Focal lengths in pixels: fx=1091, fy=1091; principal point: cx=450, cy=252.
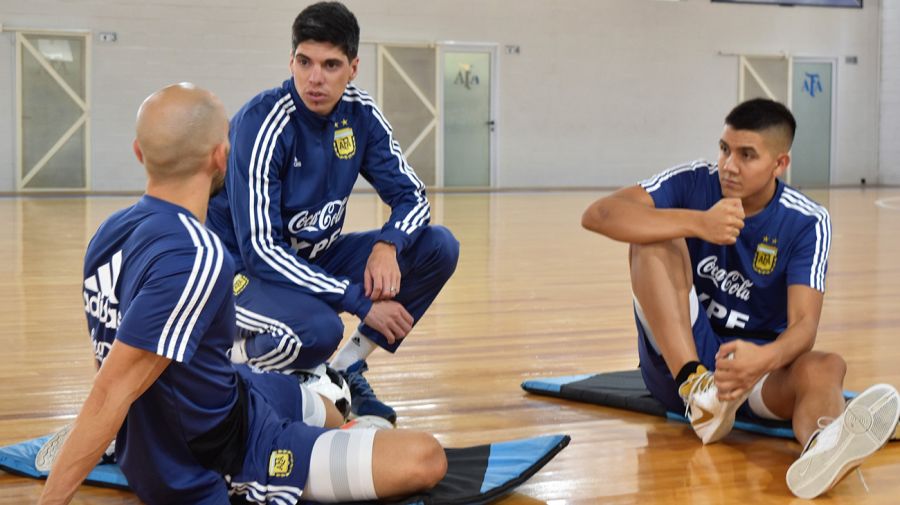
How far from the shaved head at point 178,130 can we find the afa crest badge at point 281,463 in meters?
0.67

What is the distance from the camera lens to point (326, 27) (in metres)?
3.39

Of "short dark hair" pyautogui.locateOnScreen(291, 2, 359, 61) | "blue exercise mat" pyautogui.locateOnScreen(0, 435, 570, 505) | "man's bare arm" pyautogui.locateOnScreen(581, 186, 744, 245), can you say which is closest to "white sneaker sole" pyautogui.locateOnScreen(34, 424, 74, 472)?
"blue exercise mat" pyautogui.locateOnScreen(0, 435, 570, 505)

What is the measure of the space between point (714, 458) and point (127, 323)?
5.78ft

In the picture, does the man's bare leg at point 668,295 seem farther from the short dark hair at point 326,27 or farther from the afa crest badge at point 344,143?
the short dark hair at point 326,27

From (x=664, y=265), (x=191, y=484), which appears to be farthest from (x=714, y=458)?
(x=191, y=484)

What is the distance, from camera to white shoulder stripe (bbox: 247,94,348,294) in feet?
11.0

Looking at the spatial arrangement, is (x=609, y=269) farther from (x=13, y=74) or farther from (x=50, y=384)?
(x=13, y=74)

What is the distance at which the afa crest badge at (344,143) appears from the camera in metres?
3.62

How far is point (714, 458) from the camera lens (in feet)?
10.2

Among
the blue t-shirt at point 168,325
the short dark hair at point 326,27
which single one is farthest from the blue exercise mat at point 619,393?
the blue t-shirt at point 168,325

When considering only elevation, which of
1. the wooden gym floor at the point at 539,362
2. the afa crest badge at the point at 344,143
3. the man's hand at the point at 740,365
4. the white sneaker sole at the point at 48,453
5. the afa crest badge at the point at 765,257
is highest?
the afa crest badge at the point at 344,143

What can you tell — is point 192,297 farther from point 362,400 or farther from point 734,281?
point 734,281

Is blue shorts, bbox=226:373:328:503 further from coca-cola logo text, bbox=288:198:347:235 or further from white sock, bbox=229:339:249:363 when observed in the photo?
coca-cola logo text, bbox=288:198:347:235

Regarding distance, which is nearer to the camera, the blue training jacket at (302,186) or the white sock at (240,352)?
the blue training jacket at (302,186)
